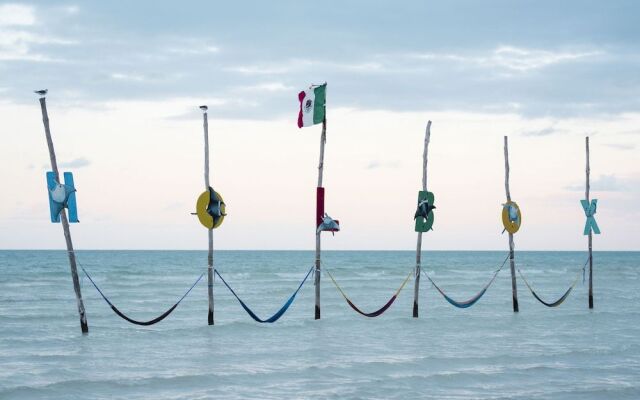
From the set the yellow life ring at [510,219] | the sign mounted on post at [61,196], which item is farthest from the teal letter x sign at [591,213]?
the sign mounted on post at [61,196]

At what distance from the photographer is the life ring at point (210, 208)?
17641mm

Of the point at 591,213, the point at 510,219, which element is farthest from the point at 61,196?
the point at 591,213

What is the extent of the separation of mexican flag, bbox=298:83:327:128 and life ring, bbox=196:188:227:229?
109 inches

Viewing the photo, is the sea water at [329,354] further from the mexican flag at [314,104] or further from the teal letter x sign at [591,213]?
the mexican flag at [314,104]

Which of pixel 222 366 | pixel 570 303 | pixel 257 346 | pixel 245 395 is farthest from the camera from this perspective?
pixel 570 303

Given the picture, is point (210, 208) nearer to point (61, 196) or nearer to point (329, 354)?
point (61, 196)

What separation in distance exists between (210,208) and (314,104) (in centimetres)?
338

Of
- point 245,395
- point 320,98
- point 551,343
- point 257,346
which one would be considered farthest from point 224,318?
point 245,395

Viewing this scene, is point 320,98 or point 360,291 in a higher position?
point 320,98

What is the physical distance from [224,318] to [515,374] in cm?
1124

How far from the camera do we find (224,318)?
23094mm

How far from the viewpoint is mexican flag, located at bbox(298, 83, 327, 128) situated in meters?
18.5

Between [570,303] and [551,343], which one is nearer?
[551,343]

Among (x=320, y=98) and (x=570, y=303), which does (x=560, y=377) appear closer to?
(x=320, y=98)
